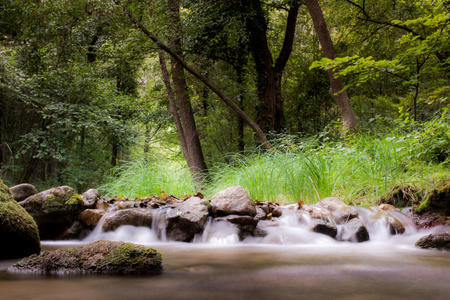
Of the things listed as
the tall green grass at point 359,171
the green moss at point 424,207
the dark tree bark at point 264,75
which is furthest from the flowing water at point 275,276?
→ the dark tree bark at point 264,75

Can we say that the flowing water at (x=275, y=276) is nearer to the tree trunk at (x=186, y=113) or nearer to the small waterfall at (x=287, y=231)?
the small waterfall at (x=287, y=231)

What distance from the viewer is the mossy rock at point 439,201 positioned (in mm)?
3531

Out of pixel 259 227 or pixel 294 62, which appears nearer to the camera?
pixel 259 227

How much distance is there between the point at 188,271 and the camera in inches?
84.5

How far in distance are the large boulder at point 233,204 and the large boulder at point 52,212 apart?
198 cm

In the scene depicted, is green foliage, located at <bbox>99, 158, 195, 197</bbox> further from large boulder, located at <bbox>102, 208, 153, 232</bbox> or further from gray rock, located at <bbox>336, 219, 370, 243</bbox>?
gray rock, located at <bbox>336, 219, 370, 243</bbox>

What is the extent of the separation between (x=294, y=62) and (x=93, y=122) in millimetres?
8823

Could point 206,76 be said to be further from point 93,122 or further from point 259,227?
point 259,227

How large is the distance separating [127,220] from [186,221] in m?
0.85

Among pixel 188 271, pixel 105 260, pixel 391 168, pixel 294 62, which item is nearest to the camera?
pixel 105 260

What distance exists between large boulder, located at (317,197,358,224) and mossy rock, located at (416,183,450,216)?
85 centimetres

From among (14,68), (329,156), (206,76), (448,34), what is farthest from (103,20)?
(448,34)

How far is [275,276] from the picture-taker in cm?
201

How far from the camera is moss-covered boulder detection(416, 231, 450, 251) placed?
9.05 ft
